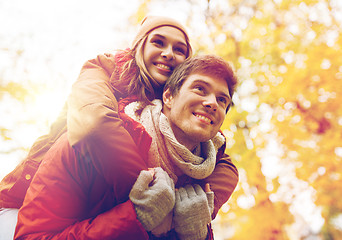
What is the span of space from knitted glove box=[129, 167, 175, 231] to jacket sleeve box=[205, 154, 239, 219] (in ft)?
2.00

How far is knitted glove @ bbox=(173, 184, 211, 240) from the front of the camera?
133cm

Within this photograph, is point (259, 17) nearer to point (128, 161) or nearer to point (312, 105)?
point (312, 105)

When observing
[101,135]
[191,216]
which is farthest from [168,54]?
[191,216]

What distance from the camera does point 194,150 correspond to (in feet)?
5.65

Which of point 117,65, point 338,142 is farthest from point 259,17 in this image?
point 117,65

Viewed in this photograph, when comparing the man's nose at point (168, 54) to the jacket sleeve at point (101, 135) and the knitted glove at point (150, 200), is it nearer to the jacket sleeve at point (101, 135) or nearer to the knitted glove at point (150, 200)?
the jacket sleeve at point (101, 135)

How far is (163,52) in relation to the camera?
188 cm

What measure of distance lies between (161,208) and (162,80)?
1.01 metres

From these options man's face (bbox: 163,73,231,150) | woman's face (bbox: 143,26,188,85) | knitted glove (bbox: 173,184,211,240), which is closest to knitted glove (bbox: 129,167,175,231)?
knitted glove (bbox: 173,184,211,240)

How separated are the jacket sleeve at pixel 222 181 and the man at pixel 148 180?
4cm

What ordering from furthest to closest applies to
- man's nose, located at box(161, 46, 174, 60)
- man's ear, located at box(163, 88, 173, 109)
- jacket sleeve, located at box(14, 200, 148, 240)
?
man's nose, located at box(161, 46, 174, 60) < man's ear, located at box(163, 88, 173, 109) < jacket sleeve, located at box(14, 200, 148, 240)

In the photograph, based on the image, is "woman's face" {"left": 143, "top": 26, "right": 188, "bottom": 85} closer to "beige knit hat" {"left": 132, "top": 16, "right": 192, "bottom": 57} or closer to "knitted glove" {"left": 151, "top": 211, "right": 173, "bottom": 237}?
"beige knit hat" {"left": 132, "top": 16, "right": 192, "bottom": 57}

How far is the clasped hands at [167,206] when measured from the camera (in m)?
1.20

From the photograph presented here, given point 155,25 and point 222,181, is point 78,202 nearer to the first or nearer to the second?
point 222,181
